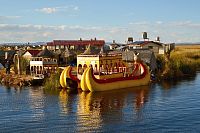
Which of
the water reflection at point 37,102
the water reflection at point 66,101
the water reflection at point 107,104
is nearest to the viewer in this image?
the water reflection at point 107,104

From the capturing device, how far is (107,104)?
3847 cm

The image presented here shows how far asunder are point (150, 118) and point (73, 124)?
6006 mm

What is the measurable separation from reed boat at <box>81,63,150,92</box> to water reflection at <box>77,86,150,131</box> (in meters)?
1.05

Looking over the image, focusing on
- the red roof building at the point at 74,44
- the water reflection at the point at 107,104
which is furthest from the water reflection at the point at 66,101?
the red roof building at the point at 74,44

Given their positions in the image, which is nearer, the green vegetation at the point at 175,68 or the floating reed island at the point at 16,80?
the floating reed island at the point at 16,80

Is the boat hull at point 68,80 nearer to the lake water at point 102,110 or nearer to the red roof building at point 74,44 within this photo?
the lake water at point 102,110

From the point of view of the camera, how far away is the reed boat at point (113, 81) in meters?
46.6

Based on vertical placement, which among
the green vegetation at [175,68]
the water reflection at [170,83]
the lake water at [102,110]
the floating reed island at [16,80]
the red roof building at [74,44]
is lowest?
the lake water at [102,110]

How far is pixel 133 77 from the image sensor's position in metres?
51.9

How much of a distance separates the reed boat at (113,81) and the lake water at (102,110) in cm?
132

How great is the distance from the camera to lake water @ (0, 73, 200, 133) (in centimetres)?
2869

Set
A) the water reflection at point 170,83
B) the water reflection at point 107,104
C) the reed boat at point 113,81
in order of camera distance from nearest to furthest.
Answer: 1. the water reflection at point 107,104
2. the reed boat at point 113,81
3. the water reflection at point 170,83

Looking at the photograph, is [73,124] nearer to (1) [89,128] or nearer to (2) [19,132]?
(1) [89,128]

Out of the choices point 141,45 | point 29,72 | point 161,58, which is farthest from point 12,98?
point 141,45
